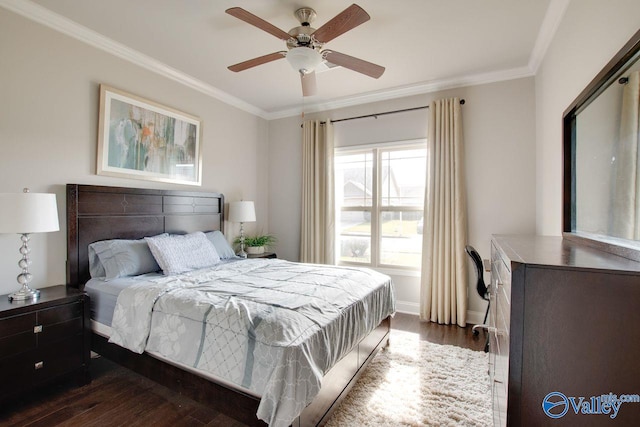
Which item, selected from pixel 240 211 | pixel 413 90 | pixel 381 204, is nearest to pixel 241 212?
pixel 240 211

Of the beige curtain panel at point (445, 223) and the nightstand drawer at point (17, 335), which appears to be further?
the beige curtain panel at point (445, 223)

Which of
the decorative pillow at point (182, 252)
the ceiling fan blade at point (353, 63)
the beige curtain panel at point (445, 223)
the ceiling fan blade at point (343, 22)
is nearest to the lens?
the ceiling fan blade at point (343, 22)

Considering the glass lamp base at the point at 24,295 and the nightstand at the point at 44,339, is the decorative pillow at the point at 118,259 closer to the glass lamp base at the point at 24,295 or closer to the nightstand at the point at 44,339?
the nightstand at the point at 44,339

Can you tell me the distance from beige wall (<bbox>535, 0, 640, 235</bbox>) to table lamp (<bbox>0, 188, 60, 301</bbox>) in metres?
3.31

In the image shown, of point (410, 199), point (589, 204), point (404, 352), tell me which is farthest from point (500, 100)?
point (404, 352)

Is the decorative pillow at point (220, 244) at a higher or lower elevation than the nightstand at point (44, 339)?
higher

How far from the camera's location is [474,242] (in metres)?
3.51

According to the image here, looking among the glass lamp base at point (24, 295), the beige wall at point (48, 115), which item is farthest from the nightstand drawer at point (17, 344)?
the beige wall at point (48, 115)

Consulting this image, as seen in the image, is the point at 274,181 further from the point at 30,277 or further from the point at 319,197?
the point at 30,277

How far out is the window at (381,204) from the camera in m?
3.90

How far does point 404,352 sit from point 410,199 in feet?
6.26

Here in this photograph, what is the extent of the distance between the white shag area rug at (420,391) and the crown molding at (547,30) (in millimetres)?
2796

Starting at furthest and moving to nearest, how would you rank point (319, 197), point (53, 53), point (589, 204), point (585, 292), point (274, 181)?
point (274, 181) < point (319, 197) < point (53, 53) < point (589, 204) < point (585, 292)

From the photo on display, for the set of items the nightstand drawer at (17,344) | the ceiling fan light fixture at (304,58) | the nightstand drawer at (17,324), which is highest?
the ceiling fan light fixture at (304,58)
